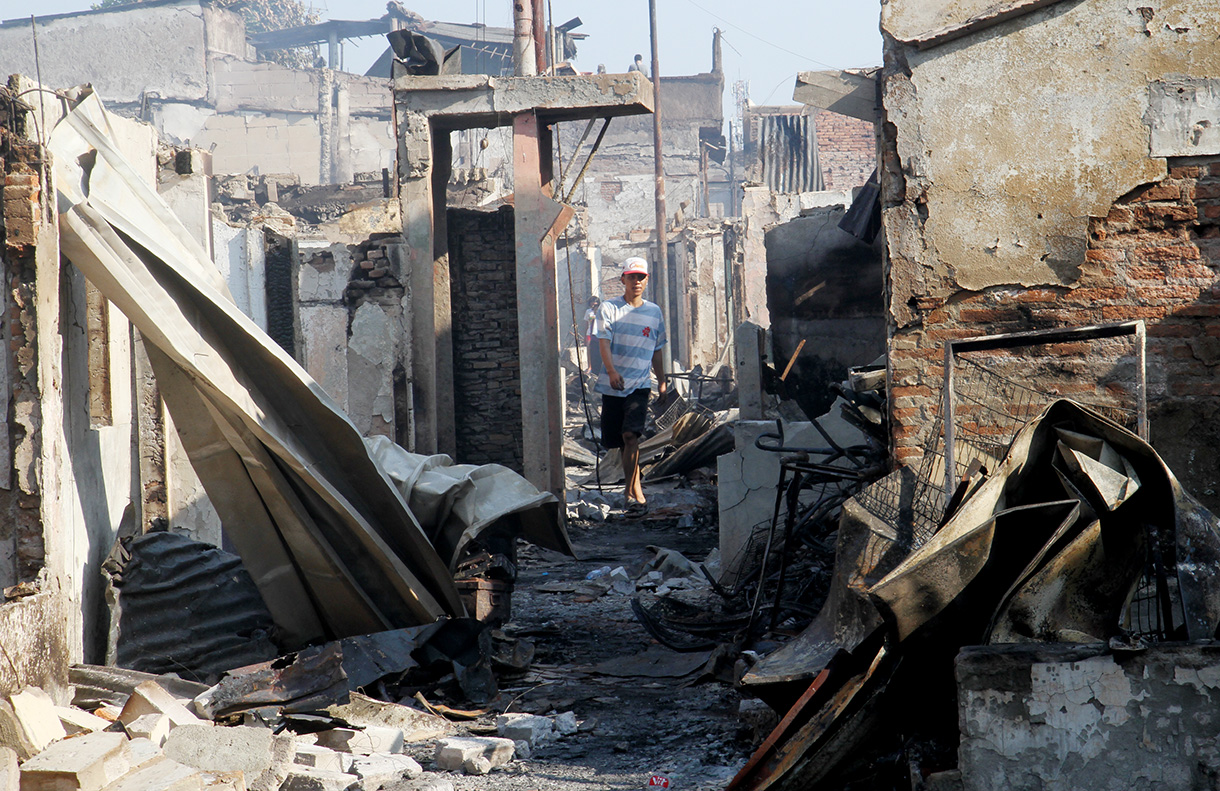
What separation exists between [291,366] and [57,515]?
107cm

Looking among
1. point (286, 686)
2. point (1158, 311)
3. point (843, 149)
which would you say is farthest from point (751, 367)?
point (843, 149)

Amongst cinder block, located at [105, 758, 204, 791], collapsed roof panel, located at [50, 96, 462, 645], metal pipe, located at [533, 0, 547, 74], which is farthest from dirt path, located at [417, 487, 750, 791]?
metal pipe, located at [533, 0, 547, 74]

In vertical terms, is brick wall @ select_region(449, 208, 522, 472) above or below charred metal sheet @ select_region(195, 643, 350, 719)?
above

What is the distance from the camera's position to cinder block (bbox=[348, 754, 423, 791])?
3148 mm

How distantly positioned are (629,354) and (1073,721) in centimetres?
532

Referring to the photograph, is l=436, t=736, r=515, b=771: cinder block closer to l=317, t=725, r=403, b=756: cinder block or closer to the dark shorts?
l=317, t=725, r=403, b=756: cinder block

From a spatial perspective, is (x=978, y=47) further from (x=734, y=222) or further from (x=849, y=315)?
(x=734, y=222)

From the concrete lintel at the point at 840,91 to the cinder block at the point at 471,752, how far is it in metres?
4.56

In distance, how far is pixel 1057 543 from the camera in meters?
2.78

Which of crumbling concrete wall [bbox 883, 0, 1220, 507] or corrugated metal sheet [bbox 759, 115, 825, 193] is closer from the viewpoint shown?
crumbling concrete wall [bbox 883, 0, 1220, 507]

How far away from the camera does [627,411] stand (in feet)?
25.7

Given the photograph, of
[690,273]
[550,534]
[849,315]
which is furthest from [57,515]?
[690,273]

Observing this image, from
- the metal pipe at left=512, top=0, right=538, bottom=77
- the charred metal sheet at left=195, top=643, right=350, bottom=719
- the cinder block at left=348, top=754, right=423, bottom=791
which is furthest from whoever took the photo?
the metal pipe at left=512, top=0, right=538, bottom=77

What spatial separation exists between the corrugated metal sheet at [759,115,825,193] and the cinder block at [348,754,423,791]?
23396 mm
